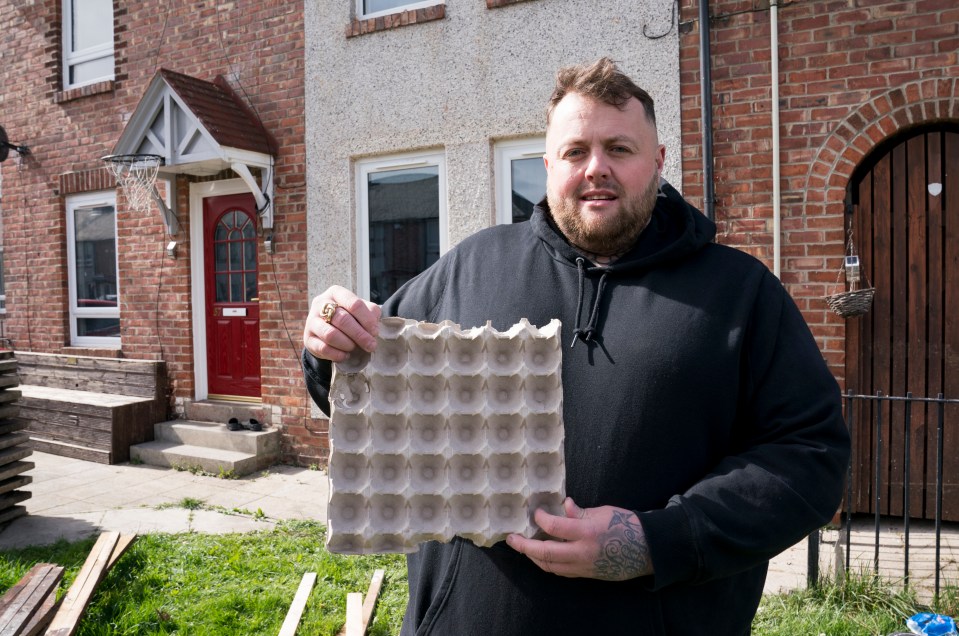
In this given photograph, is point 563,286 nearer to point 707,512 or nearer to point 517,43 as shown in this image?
point 707,512

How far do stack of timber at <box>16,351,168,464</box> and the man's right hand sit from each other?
22.7 feet

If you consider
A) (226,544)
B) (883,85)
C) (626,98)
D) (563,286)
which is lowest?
(226,544)

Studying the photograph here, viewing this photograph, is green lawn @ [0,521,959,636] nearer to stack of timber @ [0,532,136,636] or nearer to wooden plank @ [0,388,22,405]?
stack of timber @ [0,532,136,636]

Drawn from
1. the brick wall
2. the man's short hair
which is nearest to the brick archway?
the brick wall

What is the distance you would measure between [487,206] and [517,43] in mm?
1409

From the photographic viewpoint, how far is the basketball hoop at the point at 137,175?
7160 mm

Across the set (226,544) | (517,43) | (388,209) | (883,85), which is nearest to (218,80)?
(388,209)

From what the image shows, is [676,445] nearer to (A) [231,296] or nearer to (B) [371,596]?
(B) [371,596]

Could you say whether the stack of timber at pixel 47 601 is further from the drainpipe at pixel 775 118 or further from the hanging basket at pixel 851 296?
the hanging basket at pixel 851 296

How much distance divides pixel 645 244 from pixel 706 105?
152 inches

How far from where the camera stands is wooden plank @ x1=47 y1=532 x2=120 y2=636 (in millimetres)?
3602

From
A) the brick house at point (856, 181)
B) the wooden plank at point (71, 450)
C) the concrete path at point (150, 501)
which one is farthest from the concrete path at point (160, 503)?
the brick house at point (856, 181)

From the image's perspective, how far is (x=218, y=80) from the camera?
24.8 ft

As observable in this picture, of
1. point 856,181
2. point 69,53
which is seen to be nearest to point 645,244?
point 856,181
